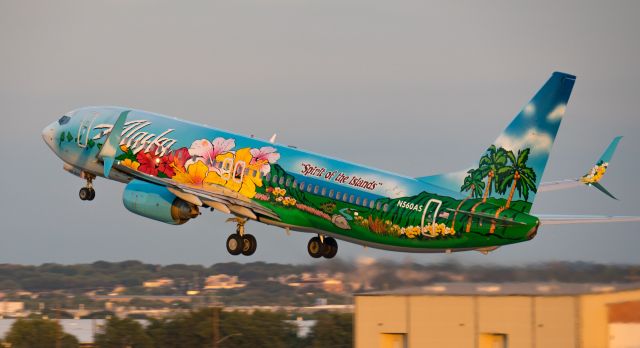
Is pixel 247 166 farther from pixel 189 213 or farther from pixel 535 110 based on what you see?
pixel 535 110

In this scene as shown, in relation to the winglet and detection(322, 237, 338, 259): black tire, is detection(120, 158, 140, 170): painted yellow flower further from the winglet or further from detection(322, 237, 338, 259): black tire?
detection(322, 237, 338, 259): black tire

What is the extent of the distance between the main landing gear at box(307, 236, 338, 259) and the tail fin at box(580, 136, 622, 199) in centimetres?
1218

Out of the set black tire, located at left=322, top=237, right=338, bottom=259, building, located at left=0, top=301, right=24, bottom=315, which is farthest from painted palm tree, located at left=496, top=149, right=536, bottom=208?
building, located at left=0, top=301, right=24, bottom=315

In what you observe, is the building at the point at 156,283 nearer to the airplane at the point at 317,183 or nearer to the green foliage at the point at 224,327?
the green foliage at the point at 224,327

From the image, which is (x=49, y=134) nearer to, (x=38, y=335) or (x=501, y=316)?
(x=38, y=335)

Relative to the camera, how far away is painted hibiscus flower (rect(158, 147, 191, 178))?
73062mm

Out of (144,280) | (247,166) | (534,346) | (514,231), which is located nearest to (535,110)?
(514,231)

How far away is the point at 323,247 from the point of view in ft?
242

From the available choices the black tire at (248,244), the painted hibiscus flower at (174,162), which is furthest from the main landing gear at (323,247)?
the painted hibiscus flower at (174,162)

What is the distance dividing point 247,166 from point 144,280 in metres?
28.7

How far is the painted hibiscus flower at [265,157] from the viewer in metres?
71.2

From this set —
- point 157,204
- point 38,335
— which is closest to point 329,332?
point 38,335

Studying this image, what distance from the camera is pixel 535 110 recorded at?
206 ft

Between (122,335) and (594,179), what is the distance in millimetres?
28790
